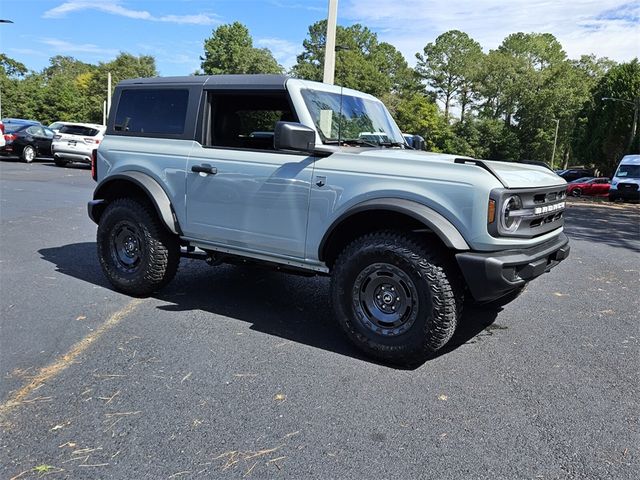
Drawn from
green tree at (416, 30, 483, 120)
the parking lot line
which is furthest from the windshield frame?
green tree at (416, 30, 483, 120)

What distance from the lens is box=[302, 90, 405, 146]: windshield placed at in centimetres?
430

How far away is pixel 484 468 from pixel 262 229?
241 centimetres

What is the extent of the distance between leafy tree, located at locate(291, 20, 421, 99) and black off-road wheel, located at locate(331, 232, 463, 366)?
63.9 metres

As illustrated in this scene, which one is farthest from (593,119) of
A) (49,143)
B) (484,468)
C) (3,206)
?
(484,468)

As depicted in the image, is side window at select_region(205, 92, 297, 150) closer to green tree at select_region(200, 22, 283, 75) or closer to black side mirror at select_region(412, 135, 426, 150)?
black side mirror at select_region(412, 135, 426, 150)

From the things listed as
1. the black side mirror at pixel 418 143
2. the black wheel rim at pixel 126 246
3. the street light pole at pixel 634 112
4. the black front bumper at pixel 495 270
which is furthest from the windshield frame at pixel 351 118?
the street light pole at pixel 634 112

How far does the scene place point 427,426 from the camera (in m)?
2.92

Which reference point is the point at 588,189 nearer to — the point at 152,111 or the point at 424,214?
the point at 152,111

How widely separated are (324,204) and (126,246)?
227 cm

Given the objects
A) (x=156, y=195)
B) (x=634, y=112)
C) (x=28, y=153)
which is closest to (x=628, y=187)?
(x=156, y=195)

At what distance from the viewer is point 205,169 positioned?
14.8 ft

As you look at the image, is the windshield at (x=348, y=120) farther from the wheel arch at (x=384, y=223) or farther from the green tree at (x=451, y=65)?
the green tree at (x=451, y=65)

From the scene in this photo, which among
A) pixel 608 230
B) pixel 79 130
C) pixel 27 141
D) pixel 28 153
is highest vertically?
pixel 79 130

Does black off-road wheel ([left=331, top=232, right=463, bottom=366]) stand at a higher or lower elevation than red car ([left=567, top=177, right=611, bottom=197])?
higher
